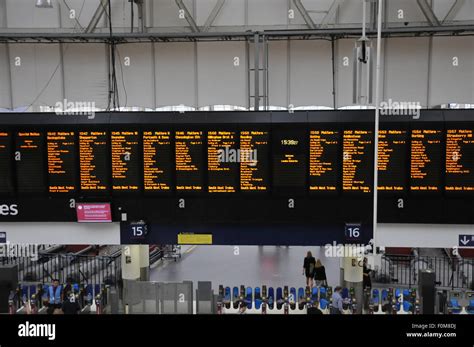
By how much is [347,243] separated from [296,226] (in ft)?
3.13

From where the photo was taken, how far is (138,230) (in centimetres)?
883

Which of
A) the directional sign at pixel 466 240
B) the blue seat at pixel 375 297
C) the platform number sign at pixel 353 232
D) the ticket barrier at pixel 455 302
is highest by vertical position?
the platform number sign at pixel 353 232

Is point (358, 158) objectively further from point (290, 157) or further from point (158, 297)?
point (158, 297)

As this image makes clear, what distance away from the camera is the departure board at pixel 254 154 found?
8375 millimetres

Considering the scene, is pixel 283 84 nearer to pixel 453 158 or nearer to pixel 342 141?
pixel 342 141

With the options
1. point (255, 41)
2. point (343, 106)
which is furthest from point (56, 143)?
point (343, 106)

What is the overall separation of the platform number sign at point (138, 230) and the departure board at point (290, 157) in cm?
258

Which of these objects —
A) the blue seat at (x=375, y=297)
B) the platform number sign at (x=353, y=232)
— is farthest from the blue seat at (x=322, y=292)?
the platform number sign at (x=353, y=232)

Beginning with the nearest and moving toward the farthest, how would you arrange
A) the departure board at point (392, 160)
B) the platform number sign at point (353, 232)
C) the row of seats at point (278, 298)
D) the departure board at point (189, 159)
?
the departure board at point (392, 160) < the departure board at point (189, 159) < the platform number sign at point (353, 232) < the row of seats at point (278, 298)

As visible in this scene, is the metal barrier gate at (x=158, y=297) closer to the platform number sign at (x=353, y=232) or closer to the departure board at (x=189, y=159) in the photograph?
the departure board at (x=189, y=159)

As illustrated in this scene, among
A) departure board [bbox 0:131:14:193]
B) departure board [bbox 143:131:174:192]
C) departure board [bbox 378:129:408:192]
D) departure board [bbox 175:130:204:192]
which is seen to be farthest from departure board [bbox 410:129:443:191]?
departure board [bbox 0:131:14:193]

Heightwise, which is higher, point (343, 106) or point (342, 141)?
point (343, 106)
